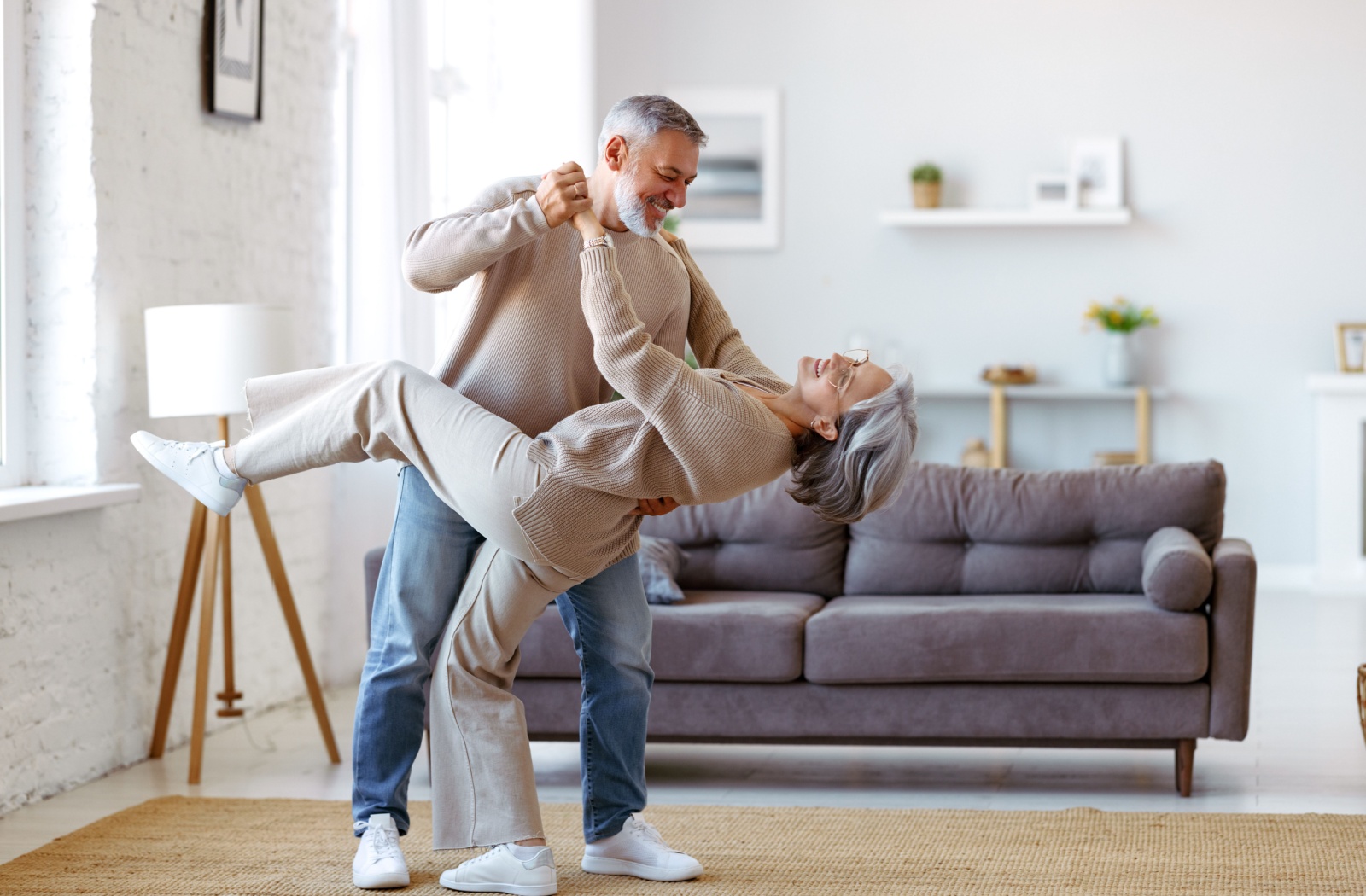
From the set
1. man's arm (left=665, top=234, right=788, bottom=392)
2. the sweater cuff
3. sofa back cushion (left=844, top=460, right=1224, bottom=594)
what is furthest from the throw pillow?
the sweater cuff

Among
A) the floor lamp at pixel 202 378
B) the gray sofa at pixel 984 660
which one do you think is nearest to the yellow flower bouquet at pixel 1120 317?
the gray sofa at pixel 984 660

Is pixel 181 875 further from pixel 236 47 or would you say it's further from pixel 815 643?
pixel 236 47

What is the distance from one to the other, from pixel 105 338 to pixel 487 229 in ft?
6.33

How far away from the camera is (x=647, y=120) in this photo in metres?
2.40

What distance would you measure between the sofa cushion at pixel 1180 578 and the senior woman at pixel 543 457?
4.45 feet

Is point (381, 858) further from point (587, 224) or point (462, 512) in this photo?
point (587, 224)

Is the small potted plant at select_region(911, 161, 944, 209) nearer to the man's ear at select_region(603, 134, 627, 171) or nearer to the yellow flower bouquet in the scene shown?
the yellow flower bouquet

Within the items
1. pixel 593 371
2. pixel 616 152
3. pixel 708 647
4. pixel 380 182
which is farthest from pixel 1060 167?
pixel 616 152

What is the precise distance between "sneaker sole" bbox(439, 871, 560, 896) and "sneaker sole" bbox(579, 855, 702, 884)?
13 cm

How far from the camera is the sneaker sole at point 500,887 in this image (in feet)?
8.77

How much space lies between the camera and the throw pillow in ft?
12.7

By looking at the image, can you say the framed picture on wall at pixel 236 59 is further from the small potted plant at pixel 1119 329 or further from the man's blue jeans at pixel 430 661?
the small potted plant at pixel 1119 329

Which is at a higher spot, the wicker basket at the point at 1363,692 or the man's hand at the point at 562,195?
the man's hand at the point at 562,195

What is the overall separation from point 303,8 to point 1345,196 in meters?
5.30
